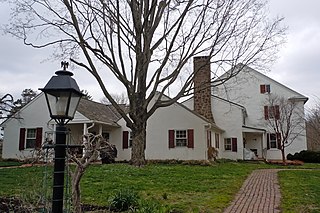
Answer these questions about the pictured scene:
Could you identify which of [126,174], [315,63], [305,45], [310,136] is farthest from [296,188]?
[310,136]

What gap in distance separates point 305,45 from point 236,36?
3070 millimetres

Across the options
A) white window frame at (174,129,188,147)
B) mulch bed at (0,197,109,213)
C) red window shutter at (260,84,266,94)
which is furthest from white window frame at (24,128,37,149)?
red window shutter at (260,84,266,94)

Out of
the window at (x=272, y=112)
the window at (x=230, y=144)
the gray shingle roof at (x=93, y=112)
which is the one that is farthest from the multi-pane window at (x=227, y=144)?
the gray shingle roof at (x=93, y=112)

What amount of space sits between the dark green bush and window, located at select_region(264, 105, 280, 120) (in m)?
3.28

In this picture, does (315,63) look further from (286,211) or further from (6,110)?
(6,110)

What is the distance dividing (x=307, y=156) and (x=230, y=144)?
248 inches

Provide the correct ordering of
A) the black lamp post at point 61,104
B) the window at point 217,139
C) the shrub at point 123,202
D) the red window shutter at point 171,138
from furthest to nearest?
the window at point 217,139 → the red window shutter at point 171,138 → the shrub at point 123,202 → the black lamp post at point 61,104

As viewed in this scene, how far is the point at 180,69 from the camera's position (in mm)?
15266

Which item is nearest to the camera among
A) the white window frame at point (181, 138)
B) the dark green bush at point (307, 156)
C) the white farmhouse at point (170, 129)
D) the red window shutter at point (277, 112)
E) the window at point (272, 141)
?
the white farmhouse at point (170, 129)

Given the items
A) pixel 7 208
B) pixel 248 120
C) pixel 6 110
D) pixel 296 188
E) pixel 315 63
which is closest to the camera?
pixel 7 208

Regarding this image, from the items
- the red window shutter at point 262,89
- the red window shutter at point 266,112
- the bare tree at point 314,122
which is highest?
the red window shutter at point 262,89

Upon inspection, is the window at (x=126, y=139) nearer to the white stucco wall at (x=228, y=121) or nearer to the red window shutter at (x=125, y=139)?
the red window shutter at (x=125, y=139)

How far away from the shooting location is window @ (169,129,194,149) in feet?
64.4

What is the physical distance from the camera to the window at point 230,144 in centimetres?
2414
